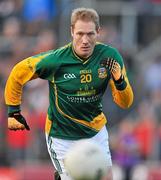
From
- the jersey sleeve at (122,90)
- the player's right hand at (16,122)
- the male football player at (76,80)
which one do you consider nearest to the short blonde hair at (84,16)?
the male football player at (76,80)

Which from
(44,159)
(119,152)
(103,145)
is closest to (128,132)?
(119,152)

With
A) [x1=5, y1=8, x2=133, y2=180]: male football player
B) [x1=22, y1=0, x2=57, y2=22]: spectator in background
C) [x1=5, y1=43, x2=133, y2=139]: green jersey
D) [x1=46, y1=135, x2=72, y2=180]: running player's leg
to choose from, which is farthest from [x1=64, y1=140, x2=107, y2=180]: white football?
[x1=22, y1=0, x2=57, y2=22]: spectator in background

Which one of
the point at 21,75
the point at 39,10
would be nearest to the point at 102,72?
the point at 21,75

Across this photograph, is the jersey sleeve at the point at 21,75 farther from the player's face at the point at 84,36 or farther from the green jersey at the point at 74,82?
the player's face at the point at 84,36

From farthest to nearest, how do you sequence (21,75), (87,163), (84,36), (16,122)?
(16,122) → (21,75) → (84,36) → (87,163)

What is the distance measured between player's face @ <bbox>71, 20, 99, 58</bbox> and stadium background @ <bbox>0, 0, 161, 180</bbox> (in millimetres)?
5914

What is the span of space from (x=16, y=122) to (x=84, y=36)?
3.95 ft

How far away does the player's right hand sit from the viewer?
8.95 metres

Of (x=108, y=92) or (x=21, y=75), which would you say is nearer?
(x=21, y=75)

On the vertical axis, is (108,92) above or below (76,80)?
below

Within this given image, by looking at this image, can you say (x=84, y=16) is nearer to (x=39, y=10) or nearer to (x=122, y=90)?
(x=122, y=90)

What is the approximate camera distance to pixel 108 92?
15148 millimetres

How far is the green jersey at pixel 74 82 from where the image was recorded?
347 inches

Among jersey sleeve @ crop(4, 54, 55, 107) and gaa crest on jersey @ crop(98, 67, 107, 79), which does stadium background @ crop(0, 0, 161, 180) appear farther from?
gaa crest on jersey @ crop(98, 67, 107, 79)
